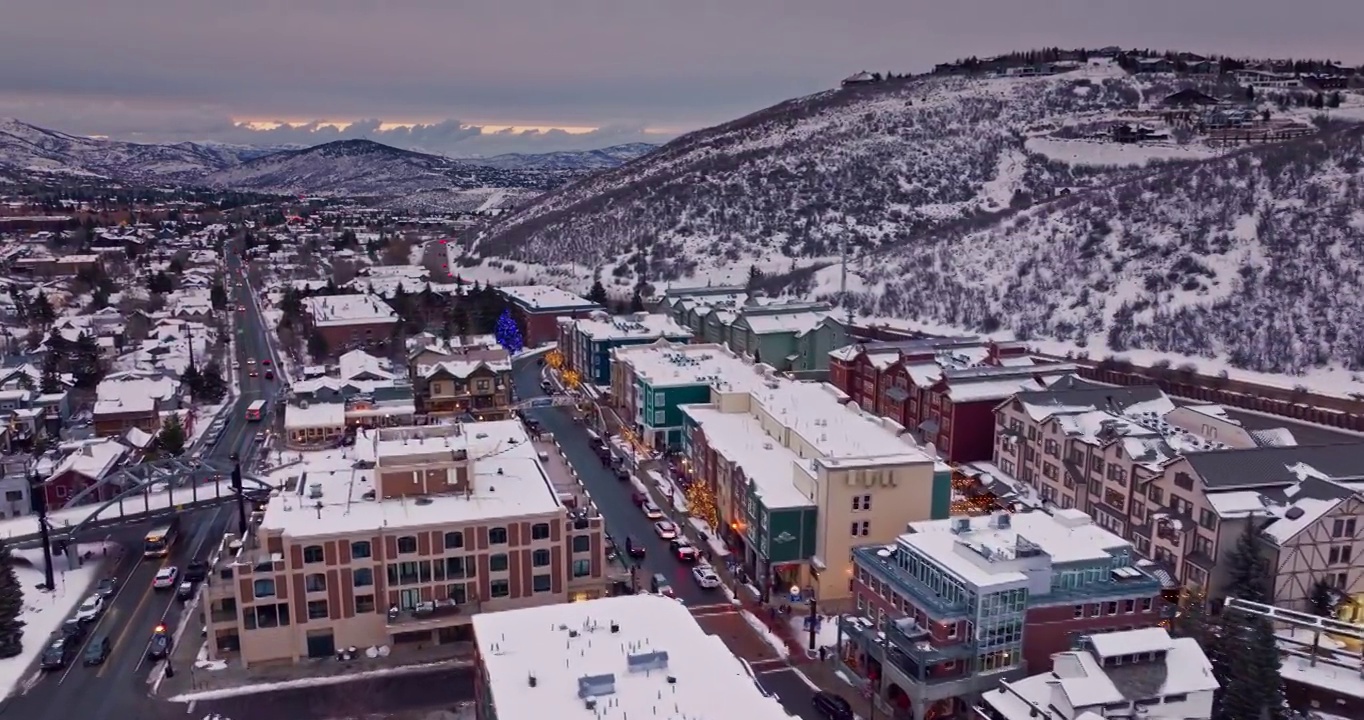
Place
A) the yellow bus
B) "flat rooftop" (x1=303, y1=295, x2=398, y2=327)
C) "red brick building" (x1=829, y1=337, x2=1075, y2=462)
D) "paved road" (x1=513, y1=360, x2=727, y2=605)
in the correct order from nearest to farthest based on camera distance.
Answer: "paved road" (x1=513, y1=360, x2=727, y2=605) < the yellow bus < "red brick building" (x1=829, y1=337, x2=1075, y2=462) < "flat rooftop" (x1=303, y1=295, x2=398, y2=327)

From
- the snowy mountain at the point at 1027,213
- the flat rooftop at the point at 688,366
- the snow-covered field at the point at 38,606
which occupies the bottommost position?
the snow-covered field at the point at 38,606

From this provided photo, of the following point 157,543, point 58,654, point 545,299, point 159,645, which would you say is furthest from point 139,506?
point 545,299

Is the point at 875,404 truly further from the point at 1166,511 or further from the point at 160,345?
the point at 160,345

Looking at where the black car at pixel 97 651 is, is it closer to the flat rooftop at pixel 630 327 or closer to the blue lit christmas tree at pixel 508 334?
the flat rooftop at pixel 630 327

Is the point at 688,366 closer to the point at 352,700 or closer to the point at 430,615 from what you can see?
the point at 430,615

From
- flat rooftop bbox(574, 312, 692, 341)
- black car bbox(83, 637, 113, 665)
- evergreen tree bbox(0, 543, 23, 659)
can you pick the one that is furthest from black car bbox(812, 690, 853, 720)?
flat rooftop bbox(574, 312, 692, 341)

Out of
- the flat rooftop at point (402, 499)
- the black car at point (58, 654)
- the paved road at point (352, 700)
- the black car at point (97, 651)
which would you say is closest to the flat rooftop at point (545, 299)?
the flat rooftop at point (402, 499)

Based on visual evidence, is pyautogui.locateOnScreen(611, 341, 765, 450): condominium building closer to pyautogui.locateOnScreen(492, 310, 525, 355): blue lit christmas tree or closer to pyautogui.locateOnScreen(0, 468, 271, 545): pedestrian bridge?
pyautogui.locateOnScreen(0, 468, 271, 545): pedestrian bridge
